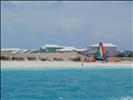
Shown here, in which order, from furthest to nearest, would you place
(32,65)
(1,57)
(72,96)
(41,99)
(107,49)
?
(107,49), (1,57), (32,65), (72,96), (41,99)

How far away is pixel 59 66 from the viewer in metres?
49.2

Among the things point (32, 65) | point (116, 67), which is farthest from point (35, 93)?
point (116, 67)

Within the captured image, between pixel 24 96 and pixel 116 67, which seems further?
pixel 116 67

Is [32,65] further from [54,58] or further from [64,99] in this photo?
[64,99]

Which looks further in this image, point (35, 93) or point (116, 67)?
point (116, 67)

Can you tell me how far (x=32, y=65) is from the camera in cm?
4866

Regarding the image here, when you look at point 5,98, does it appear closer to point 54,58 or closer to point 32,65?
point 32,65

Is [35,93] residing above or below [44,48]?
below

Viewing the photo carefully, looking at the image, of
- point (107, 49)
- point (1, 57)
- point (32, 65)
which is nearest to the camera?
point (32, 65)

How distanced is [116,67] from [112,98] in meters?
34.9

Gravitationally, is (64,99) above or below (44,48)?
below

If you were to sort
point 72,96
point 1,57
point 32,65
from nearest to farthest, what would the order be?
point 72,96 → point 32,65 → point 1,57

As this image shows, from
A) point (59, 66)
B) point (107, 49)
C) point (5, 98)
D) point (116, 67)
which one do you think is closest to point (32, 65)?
point (59, 66)

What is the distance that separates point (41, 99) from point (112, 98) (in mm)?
3209
